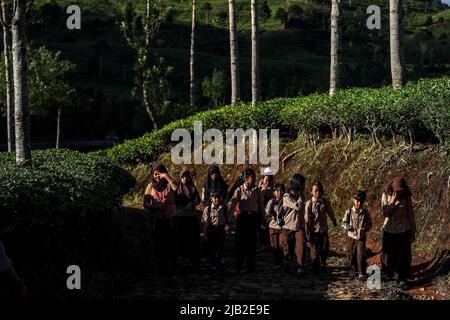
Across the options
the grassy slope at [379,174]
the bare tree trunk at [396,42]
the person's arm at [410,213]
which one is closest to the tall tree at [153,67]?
the grassy slope at [379,174]

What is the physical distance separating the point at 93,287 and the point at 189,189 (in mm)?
3085

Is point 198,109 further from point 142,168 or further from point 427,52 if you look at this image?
point 427,52

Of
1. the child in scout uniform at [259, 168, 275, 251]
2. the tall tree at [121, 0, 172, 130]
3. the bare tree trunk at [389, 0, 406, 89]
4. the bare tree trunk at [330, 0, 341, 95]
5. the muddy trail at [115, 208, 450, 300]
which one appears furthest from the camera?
the tall tree at [121, 0, 172, 130]

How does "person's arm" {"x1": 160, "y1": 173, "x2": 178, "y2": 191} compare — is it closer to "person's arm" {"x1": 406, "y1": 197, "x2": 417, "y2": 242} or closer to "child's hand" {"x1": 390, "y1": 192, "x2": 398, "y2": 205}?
"child's hand" {"x1": 390, "y1": 192, "x2": 398, "y2": 205}

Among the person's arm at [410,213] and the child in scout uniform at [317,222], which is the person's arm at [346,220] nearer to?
the child in scout uniform at [317,222]

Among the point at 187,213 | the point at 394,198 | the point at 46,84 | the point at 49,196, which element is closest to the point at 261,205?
the point at 187,213

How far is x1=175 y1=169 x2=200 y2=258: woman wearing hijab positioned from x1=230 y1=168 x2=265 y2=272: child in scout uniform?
812 mm

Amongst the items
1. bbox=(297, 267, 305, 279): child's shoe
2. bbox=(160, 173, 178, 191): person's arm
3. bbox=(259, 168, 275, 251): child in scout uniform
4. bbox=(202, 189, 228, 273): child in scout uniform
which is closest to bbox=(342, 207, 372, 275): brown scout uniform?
bbox=(297, 267, 305, 279): child's shoe

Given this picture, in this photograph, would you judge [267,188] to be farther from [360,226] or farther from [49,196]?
[49,196]

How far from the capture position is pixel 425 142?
45.0 ft

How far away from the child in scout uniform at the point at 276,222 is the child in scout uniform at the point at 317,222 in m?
0.68

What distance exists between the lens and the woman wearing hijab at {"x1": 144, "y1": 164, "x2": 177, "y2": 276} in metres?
11.2

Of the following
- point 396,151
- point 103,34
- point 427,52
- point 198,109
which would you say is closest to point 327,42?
point 427,52

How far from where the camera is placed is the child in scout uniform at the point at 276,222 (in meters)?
12.1
